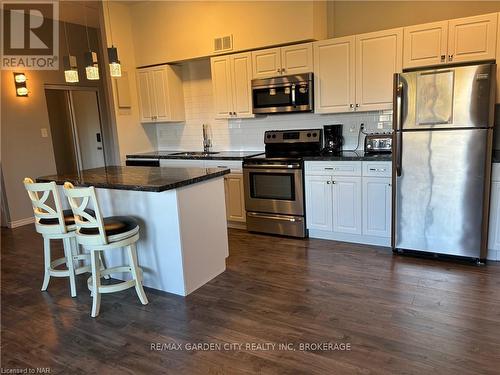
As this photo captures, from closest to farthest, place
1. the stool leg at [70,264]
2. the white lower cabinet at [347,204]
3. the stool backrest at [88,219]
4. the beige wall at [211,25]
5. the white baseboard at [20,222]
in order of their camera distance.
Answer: the stool backrest at [88,219] < the stool leg at [70,264] < the white lower cabinet at [347,204] < the beige wall at [211,25] < the white baseboard at [20,222]

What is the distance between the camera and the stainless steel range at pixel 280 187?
3.99 metres

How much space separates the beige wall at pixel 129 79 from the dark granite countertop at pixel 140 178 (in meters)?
1.88

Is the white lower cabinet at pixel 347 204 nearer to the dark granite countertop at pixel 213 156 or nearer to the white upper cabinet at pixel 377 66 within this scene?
the white upper cabinet at pixel 377 66

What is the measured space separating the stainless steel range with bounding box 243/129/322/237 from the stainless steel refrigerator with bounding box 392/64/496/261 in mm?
1034

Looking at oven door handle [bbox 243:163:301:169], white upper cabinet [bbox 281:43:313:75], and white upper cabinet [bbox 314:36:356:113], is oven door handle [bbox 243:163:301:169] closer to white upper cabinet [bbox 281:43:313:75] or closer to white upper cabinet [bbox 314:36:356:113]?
white upper cabinet [bbox 314:36:356:113]

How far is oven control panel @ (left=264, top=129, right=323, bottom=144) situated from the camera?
4.35 metres

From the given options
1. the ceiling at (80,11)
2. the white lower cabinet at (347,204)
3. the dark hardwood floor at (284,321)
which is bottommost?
the dark hardwood floor at (284,321)

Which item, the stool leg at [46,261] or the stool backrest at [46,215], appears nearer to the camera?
the stool backrest at [46,215]

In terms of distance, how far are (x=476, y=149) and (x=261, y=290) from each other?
211cm

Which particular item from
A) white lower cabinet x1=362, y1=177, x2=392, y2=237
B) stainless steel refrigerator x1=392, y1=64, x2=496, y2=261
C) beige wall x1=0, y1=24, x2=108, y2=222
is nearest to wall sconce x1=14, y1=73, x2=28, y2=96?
beige wall x1=0, y1=24, x2=108, y2=222

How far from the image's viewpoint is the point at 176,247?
9.13 ft

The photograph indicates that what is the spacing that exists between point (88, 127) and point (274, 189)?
151 inches

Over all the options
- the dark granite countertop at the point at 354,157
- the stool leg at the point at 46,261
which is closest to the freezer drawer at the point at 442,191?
the dark granite countertop at the point at 354,157

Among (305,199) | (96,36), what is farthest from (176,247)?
(96,36)
